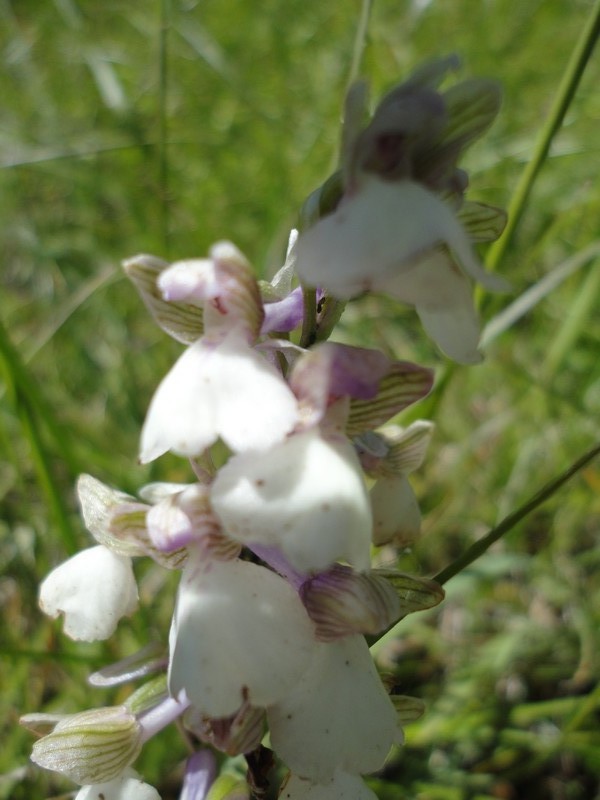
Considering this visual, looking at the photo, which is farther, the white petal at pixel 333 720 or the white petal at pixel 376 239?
the white petal at pixel 333 720

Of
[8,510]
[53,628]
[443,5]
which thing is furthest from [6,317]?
[443,5]

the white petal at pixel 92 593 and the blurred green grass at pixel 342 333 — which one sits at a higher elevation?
the white petal at pixel 92 593

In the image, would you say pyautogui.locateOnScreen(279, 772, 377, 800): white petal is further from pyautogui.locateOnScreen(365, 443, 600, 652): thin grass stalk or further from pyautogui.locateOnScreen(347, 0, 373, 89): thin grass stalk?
pyautogui.locateOnScreen(347, 0, 373, 89): thin grass stalk

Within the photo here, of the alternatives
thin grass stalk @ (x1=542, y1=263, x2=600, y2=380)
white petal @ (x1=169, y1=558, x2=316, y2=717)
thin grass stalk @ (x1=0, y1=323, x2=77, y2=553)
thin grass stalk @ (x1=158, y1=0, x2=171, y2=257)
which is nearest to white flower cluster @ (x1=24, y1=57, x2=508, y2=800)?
white petal @ (x1=169, y1=558, x2=316, y2=717)

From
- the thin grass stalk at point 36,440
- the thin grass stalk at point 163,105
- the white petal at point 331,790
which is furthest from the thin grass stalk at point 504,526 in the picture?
the thin grass stalk at point 163,105

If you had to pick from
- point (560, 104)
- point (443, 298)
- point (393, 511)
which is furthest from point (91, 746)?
point (560, 104)

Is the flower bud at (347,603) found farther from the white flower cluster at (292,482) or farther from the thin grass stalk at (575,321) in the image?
the thin grass stalk at (575,321)

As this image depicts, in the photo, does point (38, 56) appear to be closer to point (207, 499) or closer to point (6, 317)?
point (6, 317)
